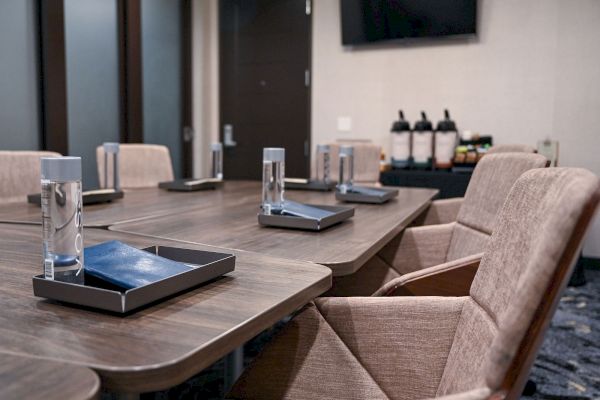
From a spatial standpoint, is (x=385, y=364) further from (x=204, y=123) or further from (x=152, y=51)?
Result: (x=204, y=123)

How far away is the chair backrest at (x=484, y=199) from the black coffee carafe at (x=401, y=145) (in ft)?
6.92

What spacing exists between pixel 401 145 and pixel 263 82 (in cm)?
135

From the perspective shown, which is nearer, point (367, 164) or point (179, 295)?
point (179, 295)

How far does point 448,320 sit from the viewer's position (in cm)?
84

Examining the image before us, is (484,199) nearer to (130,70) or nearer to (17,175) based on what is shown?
(17,175)

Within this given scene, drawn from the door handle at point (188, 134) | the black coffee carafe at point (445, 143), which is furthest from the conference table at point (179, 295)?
the door handle at point (188, 134)

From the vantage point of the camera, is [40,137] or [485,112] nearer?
[40,137]

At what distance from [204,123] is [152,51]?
0.80 metres

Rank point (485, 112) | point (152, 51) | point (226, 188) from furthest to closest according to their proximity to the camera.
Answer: point (152, 51) → point (485, 112) → point (226, 188)

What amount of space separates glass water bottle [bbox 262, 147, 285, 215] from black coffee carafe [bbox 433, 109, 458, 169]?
2.40 m

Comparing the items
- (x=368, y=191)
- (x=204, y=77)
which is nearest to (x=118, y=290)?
(x=368, y=191)

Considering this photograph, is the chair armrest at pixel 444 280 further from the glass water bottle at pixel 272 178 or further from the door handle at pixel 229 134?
the door handle at pixel 229 134

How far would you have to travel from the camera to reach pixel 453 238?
5.48 feet

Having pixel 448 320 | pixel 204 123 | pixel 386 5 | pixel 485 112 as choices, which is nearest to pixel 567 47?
pixel 485 112
